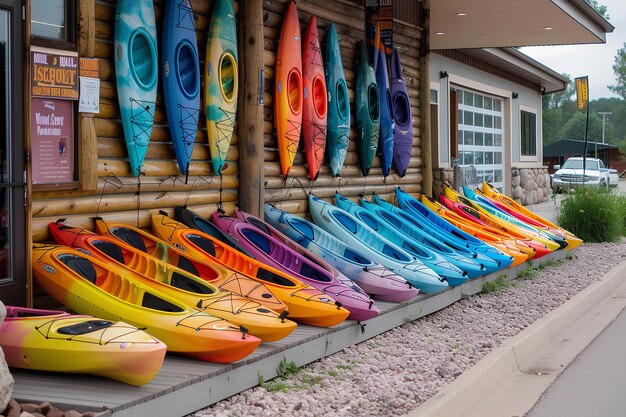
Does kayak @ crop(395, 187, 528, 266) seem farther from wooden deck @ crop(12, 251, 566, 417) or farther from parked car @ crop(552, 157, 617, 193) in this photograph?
parked car @ crop(552, 157, 617, 193)

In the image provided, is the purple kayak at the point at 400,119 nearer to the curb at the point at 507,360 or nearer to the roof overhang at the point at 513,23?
the roof overhang at the point at 513,23

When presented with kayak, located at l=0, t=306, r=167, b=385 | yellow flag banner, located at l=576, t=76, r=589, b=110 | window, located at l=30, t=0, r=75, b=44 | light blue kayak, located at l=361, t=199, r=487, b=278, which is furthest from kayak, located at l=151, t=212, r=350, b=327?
yellow flag banner, located at l=576, t=76, r=589, b=110

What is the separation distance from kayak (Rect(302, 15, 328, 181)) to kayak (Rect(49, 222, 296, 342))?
3.60 m

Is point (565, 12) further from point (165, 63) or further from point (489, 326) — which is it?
point (165, 63)

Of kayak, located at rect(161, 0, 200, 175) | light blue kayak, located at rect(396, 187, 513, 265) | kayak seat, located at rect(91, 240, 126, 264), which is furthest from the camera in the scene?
light blue kayak, located at rect(396, 187, 513, 265)

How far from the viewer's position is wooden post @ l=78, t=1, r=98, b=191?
639 centimetres

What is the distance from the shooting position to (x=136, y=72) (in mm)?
7156

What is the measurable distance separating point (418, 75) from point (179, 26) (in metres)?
5.95

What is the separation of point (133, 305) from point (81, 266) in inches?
24.8

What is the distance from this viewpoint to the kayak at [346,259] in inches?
313

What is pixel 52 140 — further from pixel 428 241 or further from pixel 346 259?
pixel 428 241

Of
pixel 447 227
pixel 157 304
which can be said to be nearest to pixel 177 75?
pixel 157 304

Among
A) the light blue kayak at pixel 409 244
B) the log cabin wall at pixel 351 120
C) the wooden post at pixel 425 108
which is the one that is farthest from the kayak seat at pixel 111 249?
the wooden post at pixel 425 108

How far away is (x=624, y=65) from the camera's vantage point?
103 m
